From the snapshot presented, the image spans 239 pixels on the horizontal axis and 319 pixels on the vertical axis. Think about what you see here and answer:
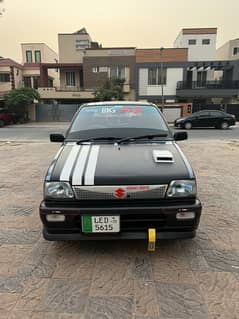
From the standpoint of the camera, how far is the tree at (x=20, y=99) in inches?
1078

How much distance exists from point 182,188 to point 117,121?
165 centimetres

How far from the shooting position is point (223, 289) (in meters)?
2.27

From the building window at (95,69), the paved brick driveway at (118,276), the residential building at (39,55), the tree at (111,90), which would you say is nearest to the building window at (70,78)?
the building window at (95,69)

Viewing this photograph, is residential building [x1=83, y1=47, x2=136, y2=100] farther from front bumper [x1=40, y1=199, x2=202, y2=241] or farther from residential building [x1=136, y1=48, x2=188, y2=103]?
front bumper [x1=40, y1=199, x2=202, y2=241]

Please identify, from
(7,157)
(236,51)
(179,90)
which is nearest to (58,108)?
(179,90)

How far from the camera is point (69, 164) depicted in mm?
2666

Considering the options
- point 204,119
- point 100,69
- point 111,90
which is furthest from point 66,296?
point 100,69

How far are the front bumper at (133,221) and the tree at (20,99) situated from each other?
2735 cm

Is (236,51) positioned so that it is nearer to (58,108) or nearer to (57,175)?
(58,108)

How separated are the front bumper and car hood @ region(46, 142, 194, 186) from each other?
0.78 ft

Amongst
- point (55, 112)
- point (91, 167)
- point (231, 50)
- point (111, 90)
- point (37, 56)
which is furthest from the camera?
point (37, 56)

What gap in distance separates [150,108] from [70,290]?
2.77 metres

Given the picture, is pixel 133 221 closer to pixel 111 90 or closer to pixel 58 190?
pixel 58 190

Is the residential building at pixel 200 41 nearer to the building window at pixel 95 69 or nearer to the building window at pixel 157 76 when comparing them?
the building window at pixel 157 76
